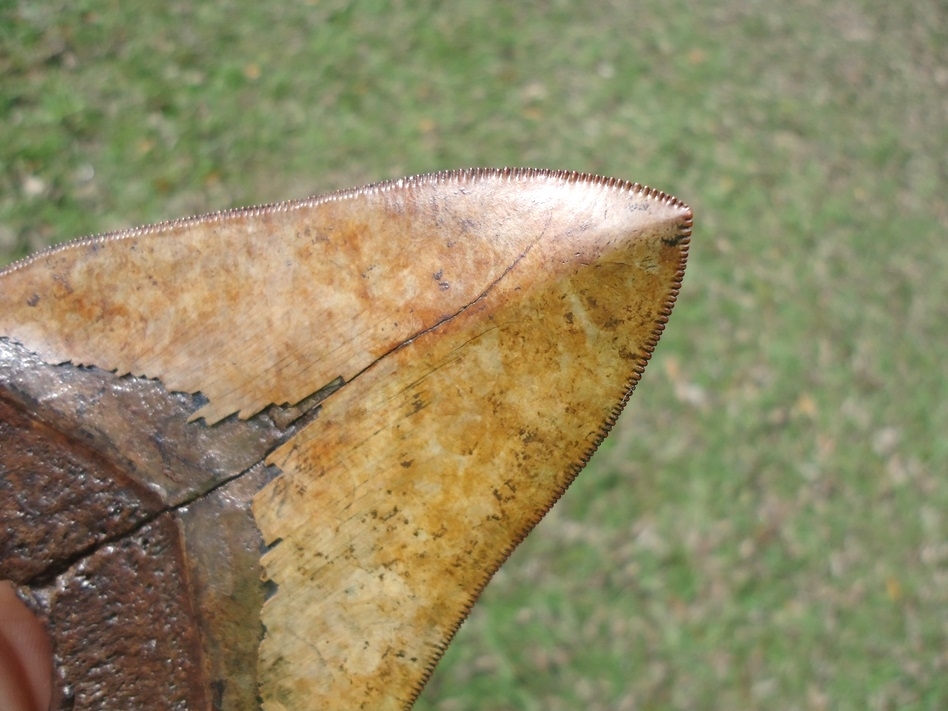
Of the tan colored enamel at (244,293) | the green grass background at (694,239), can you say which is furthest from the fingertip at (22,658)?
the green grass background at (694,239)

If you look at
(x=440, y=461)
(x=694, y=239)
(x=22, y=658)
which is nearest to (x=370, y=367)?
(x=440, y=461)

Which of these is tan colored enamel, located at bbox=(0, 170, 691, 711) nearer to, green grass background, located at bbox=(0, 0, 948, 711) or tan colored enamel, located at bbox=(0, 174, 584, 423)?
tan colored enamel, located at bbox=(0, 174, 584, 423)

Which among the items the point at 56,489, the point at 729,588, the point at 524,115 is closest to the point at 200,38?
the point at 524,115

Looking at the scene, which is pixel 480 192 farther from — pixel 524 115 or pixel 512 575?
pixel 524 115

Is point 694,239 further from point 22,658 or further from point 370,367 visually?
point 22,658

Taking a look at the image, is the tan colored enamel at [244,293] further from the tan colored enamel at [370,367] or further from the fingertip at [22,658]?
the fingertip at [22,658]

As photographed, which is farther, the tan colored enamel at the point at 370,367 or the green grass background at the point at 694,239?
the green grass background at the point at 694,239
